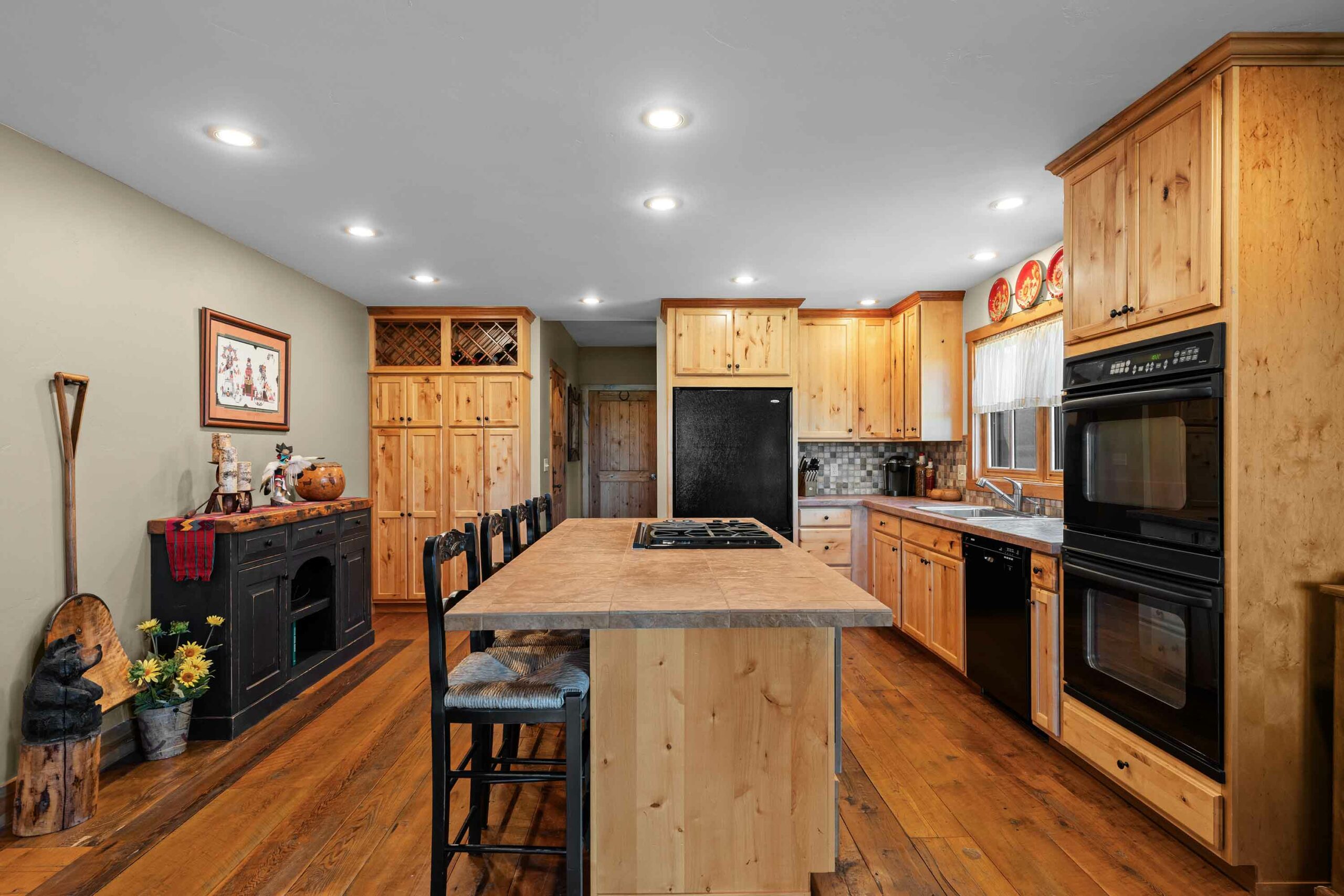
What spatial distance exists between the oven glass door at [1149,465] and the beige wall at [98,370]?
12.5ft

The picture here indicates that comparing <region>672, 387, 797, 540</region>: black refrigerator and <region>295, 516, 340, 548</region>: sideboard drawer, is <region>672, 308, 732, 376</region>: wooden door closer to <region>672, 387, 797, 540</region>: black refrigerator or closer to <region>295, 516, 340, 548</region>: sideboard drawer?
<region>672, 387, 797, 540</region>: black refrigerator

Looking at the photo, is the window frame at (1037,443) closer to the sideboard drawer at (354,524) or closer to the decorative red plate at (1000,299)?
the decorative red plate at (1000,299)

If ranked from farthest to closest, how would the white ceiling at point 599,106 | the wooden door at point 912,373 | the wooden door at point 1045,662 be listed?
the wooden door at point 912,373 → the wooden door at point 1045,662 → the white ceiling at point 599,106

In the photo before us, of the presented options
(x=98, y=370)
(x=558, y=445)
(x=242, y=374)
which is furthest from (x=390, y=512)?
(x=98, y=370)

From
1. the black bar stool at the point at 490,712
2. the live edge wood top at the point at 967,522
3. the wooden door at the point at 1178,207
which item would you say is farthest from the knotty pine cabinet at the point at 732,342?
the black bar stool at the point at 490,712

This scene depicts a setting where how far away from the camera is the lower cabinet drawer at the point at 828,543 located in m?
4.75

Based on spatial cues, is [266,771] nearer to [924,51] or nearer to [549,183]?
[549,183]

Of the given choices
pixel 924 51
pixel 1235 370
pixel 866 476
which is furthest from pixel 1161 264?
pixel 866 476

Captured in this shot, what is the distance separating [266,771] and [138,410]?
64.4 inches

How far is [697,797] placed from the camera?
1.72m

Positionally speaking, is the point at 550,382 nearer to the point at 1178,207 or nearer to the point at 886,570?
the point at 886,570

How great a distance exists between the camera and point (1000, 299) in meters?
4.12

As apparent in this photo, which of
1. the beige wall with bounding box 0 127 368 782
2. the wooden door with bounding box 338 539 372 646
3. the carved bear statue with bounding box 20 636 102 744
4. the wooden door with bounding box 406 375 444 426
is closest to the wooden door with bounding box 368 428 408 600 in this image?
the wooden door with bounding box 406 375 444 426

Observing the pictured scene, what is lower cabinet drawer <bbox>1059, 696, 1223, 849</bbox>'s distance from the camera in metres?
1.85
